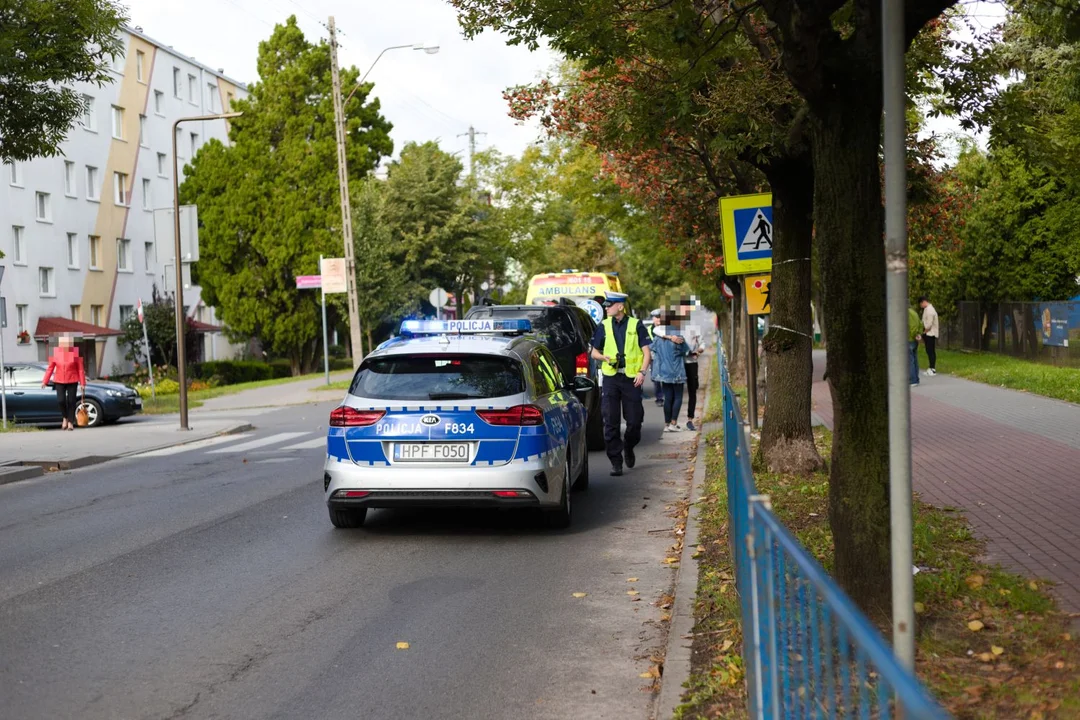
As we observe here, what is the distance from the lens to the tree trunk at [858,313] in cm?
580

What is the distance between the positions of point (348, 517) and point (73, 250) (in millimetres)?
43810

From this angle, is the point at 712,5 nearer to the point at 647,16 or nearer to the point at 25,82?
the point at 647,16

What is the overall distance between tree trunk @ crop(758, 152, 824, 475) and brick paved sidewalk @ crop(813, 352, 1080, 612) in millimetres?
1151

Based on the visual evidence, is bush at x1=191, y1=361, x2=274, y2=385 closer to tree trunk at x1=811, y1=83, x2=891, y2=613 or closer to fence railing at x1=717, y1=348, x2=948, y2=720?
tree trunk at x1=811, y1=83, x2=891, y2=613

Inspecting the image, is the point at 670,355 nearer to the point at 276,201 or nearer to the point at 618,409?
the point at 618,409

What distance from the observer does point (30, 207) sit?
46812 millimetres

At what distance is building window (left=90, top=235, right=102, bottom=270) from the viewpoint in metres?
51.5

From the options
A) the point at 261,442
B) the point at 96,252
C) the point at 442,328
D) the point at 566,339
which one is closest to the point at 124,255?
the point at 96,252

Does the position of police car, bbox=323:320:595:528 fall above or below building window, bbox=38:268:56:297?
below

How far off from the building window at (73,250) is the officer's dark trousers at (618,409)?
41465 mm

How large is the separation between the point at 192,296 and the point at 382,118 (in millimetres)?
12935

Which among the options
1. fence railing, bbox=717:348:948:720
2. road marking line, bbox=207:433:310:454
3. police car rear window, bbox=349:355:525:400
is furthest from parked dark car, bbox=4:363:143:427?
fence railing, bbox=717:348:948:720

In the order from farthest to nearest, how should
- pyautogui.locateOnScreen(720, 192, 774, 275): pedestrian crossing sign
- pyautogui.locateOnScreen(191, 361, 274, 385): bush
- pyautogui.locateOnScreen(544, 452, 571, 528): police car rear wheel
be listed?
pyautogui.locateOnScreen(191, 361, 274, 385): bush, pyautogui.locateOnScreen(720, 192, 774, 275): pedestrian crossing sign, pyautogui.locateOnScreen(544, 452, 571, 528): police car rear wheel

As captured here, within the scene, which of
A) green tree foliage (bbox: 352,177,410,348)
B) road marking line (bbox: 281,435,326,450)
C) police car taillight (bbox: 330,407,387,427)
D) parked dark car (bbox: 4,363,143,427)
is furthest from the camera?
green tree foliage (bbox: 352,177,410,348)
